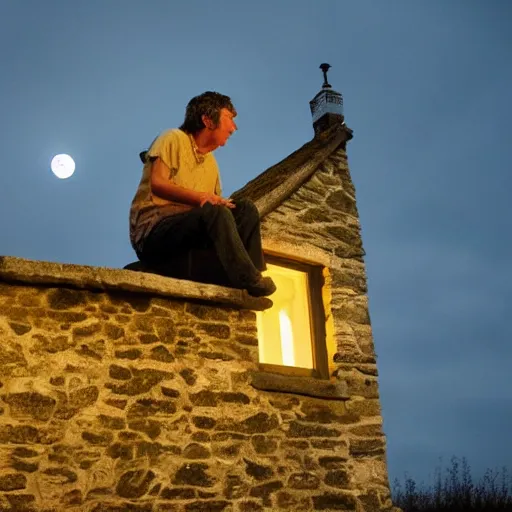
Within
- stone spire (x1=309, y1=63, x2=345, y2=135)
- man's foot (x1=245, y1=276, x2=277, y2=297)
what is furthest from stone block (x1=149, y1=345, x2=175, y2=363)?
stone spire (x1=309, y1=63, x2=345, y2=135)

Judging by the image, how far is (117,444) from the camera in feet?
15.7

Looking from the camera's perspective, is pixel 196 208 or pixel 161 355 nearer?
pixel 161 355

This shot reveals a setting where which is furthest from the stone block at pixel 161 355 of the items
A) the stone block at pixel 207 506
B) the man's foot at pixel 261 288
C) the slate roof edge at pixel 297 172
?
the slate roof edge at pixel 297 172

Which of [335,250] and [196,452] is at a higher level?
[335,250]

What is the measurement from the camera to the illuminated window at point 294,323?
6.29 metres

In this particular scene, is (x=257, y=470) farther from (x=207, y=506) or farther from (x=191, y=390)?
(x=191, y=390)

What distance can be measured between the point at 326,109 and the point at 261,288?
3557mm

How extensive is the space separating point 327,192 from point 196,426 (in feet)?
10.4

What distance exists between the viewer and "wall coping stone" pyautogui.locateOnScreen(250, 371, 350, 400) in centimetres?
562

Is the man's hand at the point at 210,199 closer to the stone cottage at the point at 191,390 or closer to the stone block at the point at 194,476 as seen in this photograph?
the stone cottage at the point at 191,390

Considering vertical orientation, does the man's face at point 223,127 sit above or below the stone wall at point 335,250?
above

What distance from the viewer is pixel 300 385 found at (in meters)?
5.90

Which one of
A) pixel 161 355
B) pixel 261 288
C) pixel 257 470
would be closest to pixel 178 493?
pixel 257 470

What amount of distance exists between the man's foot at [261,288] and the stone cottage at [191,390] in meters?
0.08
